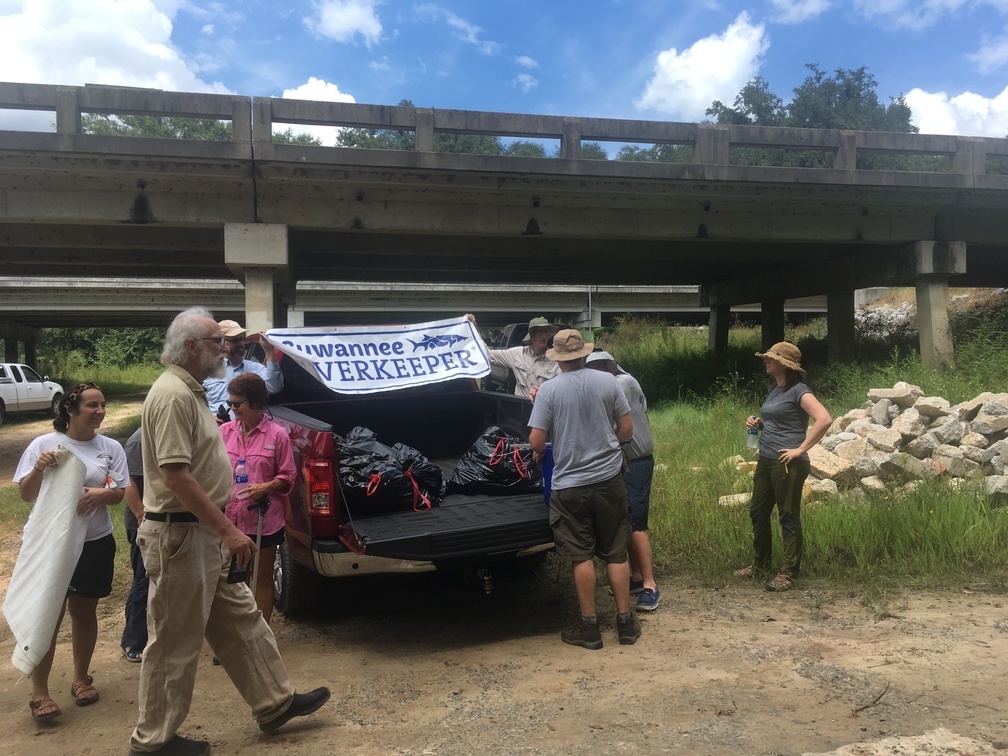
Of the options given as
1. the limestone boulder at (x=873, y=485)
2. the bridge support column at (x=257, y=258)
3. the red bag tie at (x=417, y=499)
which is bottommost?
the limestone boulder at (x=873, y=485)

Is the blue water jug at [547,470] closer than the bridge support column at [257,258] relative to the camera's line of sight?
Yes

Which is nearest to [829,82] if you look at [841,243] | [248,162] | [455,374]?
[841,243]

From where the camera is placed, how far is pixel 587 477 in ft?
14.9

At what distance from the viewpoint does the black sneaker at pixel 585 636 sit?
14.7ft

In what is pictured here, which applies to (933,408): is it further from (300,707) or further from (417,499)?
(300,707)

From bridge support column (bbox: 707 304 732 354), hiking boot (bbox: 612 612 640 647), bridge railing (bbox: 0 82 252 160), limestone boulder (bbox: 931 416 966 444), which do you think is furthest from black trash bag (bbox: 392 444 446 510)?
bridge support column (bbox: 707 304 732 354)

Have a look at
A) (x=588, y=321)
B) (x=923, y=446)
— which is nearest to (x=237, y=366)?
(x=923, y=446)

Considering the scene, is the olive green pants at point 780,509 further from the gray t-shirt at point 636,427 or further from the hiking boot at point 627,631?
the hiking boot at point 627,631

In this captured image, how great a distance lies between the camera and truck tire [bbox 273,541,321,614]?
5043 millimetres

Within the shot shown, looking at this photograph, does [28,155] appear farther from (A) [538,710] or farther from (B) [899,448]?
(B) [899,448]

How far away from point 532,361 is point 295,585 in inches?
109

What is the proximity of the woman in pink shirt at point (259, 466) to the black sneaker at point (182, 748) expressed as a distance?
113cm

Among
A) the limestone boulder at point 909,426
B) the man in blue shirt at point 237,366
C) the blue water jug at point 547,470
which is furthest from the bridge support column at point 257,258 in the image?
the limestone boulder at point 909,426

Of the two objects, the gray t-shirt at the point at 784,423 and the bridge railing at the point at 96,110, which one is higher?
the bridge railing at the point at 96,110
